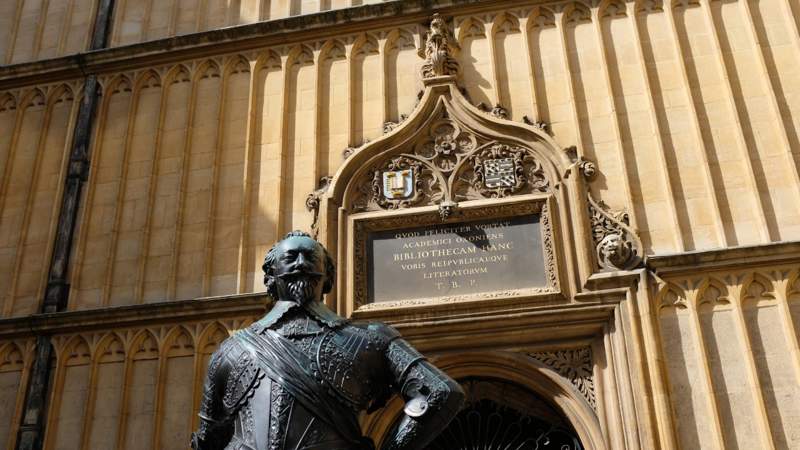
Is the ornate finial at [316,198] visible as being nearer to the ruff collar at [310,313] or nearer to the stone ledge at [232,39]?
the stone ledge at [232,39]

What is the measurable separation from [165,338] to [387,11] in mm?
4142

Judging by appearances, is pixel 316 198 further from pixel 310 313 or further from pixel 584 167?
pixel 310 313

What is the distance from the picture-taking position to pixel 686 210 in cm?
748

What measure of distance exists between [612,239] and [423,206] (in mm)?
1763

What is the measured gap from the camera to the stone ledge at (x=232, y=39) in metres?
9.13

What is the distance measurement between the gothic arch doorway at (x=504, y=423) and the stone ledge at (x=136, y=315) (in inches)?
79.6

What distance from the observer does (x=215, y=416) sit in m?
2.88

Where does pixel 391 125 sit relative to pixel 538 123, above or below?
above

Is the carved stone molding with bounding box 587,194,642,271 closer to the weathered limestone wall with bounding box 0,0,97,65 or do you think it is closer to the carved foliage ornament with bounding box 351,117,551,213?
the carved foliage ornament with bounding box 351,117,551,213

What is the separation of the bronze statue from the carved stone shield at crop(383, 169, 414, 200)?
5.04m

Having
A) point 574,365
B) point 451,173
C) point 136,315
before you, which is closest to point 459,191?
point 451,173

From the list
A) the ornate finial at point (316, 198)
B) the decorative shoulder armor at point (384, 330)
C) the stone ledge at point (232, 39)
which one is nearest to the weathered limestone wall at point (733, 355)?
the ornate finial at point (316, 198)

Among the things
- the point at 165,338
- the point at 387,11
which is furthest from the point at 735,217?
the point at 165,338

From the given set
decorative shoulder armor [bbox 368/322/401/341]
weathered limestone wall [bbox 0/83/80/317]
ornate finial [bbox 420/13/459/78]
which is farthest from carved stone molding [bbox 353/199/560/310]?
decorative shoulder armor [bbox 368/322/401/341]
